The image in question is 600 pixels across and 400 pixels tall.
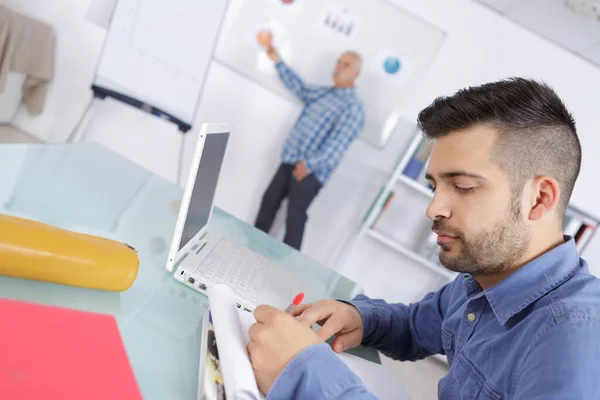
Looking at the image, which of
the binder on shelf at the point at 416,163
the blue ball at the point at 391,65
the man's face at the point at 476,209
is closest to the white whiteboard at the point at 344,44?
the blue ball at the point at 391,65

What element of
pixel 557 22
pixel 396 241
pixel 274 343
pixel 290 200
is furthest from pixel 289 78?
pixel 274 343

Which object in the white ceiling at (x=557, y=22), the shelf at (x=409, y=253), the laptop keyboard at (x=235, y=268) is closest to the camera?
the laptop keyboard at (x=235, y=268)

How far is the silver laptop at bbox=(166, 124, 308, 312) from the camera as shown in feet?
2.78

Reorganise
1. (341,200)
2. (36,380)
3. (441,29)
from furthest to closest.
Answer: (341,200), (441,29), (36,380)

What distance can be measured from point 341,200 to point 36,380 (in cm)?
248

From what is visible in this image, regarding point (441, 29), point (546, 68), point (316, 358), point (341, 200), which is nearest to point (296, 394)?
point (316, 358)

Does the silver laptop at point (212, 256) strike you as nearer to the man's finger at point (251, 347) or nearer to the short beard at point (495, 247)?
the man's finger at point (251, 347)

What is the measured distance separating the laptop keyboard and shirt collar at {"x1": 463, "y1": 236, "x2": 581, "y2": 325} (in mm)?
475

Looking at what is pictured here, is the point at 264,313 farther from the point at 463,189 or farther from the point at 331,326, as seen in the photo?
the point at 463,189

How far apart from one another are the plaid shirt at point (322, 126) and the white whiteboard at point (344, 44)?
11 centimetres

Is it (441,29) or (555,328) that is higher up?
(441,29)

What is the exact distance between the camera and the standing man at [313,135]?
2.55 m

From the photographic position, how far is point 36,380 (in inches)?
18.5

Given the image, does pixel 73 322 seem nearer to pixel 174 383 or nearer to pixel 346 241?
pixel 174 383
